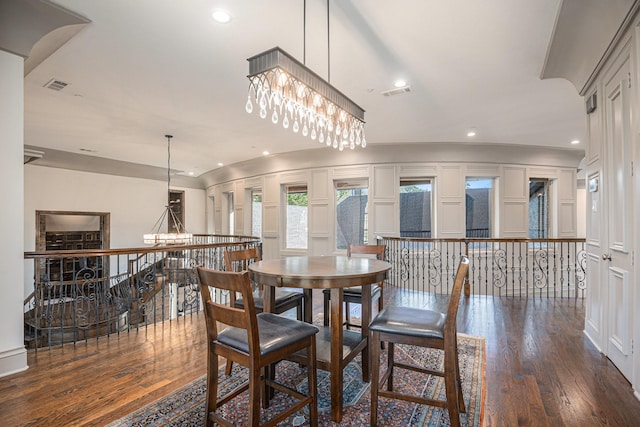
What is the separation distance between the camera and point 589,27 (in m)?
2.35

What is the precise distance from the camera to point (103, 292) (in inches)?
195

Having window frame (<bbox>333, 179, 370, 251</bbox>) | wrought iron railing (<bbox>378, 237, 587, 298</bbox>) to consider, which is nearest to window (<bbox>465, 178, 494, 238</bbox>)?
wrought iron railing (<bbox>378, 237, 587, 298</bbox>)

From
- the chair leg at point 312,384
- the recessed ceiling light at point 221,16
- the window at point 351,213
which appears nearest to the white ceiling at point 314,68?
the recessed ceiling light at point 221,16

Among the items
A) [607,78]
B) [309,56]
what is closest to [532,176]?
[607,78]

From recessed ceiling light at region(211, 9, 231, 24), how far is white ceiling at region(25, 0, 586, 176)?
4cm

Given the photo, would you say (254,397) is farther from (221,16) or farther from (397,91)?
(397,91)

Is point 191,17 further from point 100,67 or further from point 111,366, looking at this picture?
point 111,366

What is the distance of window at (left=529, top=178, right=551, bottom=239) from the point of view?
6648 mm

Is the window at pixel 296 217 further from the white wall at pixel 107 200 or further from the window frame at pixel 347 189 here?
the white wall at pixel 107 200

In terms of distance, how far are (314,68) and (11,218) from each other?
2.87 metres

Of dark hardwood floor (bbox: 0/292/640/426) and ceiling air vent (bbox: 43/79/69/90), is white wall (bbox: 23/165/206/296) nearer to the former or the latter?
ceiling air vent (bbox: 43/79/69/90)

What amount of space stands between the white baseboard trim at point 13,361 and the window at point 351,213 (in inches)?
203

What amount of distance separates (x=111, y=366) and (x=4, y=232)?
52.2 inches

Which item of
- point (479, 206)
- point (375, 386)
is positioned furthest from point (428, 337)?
point (479, 206)
